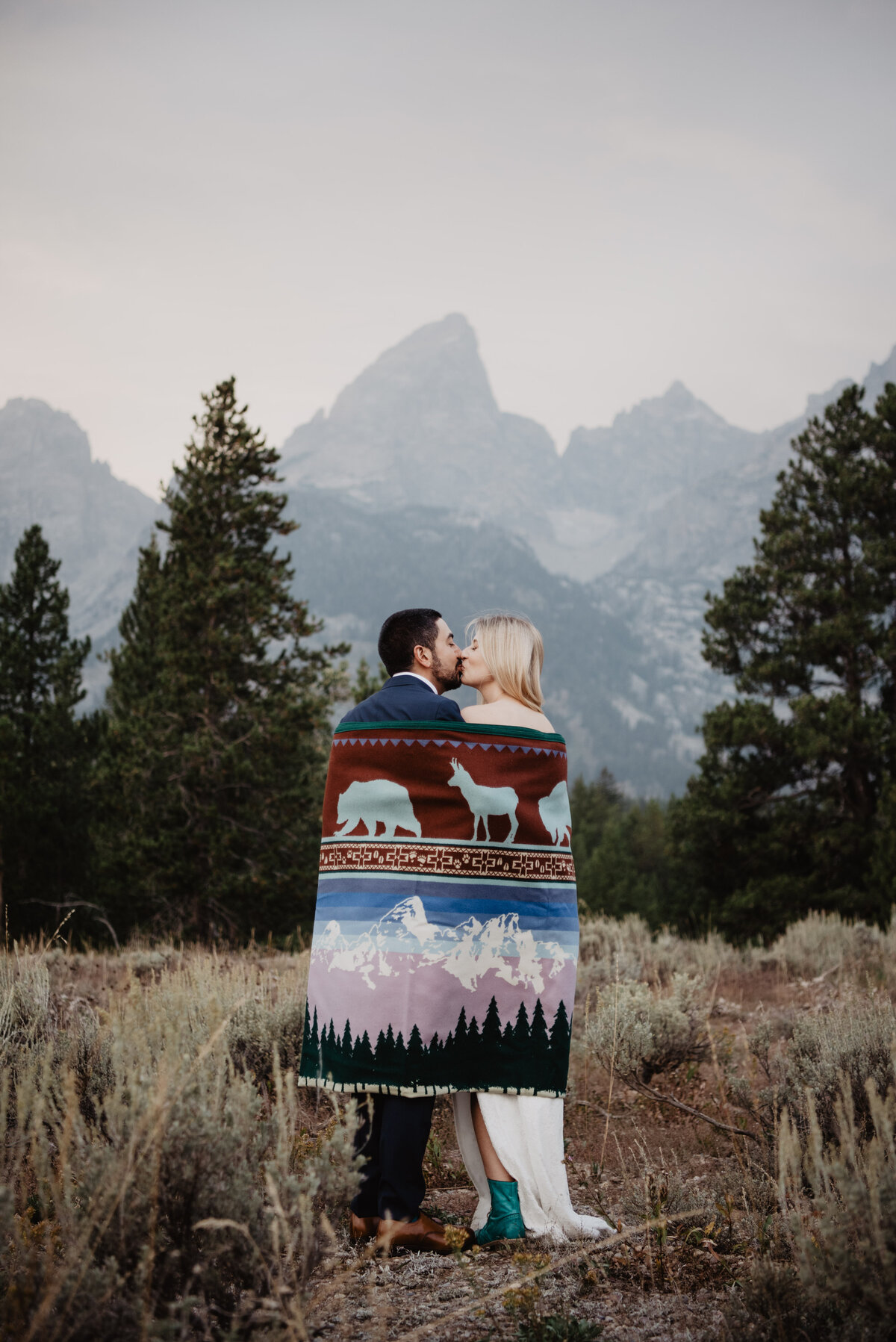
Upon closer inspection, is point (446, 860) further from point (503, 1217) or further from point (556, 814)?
point (503, 1217)

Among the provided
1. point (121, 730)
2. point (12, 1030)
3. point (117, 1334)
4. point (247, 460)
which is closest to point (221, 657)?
point (121, 730)

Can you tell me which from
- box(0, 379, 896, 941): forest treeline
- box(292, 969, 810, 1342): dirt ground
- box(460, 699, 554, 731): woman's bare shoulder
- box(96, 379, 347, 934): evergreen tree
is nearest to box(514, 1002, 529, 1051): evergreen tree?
box(292, 969, 810, 1342): dirt ground

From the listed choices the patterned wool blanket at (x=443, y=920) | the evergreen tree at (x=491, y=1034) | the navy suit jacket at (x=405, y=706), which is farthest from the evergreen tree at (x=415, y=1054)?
the navy suit jacket at (x=405, y=706)

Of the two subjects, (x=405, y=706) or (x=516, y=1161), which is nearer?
(x=516, y=1161)

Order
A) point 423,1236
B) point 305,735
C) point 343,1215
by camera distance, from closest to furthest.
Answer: point 423,1236, point 343,1215, point 305,735

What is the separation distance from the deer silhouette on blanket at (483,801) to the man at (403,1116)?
201 mm

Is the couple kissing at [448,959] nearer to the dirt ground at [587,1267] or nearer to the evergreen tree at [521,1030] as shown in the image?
the evergreen tree at [521,1030]

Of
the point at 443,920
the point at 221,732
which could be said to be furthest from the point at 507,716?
the point at 221,732

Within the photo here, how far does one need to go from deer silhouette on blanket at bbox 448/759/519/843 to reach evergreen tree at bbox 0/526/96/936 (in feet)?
67.5

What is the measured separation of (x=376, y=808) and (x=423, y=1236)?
4.39 feet

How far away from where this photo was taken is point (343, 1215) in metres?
3.11

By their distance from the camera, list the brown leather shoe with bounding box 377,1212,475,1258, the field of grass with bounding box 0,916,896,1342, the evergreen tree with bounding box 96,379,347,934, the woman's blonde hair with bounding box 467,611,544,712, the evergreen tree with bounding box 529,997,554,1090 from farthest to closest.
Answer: the evergreen tree with bounding box 96,379,347,934, the woman's blonde hair with bounding box 467,611,544,712, the evergreen tree with bounding box 529,997,554,1090, the brown leather shoe with bounding box 377,1212,475,1258, the field of grass with bounding box 0,916,896,1342

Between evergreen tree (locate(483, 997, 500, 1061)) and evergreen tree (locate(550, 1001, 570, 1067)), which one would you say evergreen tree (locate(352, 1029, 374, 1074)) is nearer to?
evergreen tree (locate(483, 997, 500, 1061))

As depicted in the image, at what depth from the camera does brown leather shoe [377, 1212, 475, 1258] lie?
284cm
